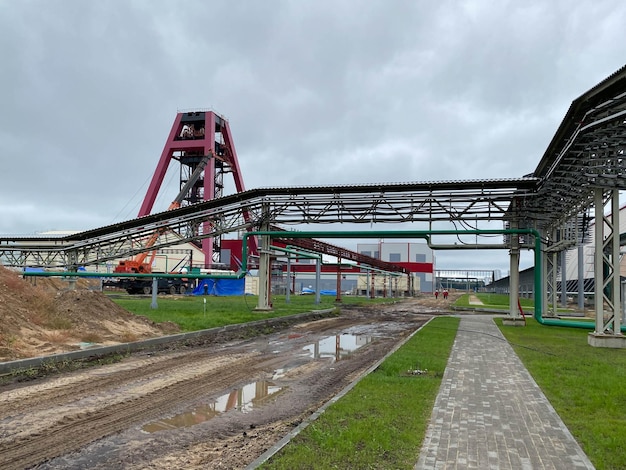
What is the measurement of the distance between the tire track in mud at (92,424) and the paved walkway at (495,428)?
12.8 ft

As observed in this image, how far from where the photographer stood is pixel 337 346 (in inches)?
603

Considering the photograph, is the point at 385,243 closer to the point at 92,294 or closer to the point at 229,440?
the point at 92,294

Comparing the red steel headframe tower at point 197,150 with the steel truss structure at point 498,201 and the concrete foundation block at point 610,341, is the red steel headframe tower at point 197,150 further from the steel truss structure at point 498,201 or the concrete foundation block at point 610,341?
the concrete foundation block at point 610,341

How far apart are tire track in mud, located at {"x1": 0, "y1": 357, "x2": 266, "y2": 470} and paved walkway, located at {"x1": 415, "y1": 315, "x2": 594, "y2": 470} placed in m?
3.89

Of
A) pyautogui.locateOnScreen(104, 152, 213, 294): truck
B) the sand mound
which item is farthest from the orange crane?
the sand mound

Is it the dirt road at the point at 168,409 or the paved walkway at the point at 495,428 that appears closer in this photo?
the paved walkway at the point at 495,428

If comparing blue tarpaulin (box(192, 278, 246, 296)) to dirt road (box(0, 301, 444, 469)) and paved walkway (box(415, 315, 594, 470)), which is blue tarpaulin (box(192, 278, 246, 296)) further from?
paved walkway (box(415, 315, 594, 470))

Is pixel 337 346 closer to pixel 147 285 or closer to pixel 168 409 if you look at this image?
pixel 168 409

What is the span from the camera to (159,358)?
1183cm

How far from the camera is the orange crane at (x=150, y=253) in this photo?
31125 millimetres

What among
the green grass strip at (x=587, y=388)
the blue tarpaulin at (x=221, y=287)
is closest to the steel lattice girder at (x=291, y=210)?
the green grass strip at (x=587, y=388)

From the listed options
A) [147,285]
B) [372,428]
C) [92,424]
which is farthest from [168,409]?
[147,285]

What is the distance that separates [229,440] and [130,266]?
116 ft

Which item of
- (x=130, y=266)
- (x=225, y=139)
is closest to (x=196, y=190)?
(x=225, y=139)
